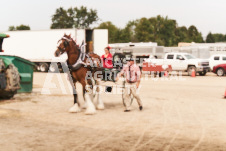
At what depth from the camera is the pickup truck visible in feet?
99.8

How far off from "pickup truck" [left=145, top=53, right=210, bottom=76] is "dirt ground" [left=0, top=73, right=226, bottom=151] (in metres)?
16.6

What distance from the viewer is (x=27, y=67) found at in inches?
637

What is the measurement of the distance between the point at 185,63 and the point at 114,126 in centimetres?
2284

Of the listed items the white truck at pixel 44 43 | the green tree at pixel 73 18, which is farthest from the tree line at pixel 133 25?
the white truck at pixel 44 43

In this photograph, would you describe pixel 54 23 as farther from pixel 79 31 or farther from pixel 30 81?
pixel 30 81

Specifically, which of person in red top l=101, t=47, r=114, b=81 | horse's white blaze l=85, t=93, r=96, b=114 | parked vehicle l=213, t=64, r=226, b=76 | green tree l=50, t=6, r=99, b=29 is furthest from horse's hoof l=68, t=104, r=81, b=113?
green tree l=50, t=6, r=99, b=29

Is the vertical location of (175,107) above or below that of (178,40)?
below

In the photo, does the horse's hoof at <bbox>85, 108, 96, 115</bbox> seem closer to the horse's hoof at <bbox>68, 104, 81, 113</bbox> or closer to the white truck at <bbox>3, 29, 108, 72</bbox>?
the horse's hoof at <bbox>68, 104, 81, 113</bbox>

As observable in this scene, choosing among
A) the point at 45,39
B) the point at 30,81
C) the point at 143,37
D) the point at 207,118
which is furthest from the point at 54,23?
the point at 207,118

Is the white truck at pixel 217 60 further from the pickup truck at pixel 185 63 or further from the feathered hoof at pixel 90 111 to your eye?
the feathered hoof at pixel 90 111

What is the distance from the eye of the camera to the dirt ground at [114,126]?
23.4 ft

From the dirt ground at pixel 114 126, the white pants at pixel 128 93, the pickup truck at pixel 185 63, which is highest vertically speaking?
the pickup truck at pixel 185 63

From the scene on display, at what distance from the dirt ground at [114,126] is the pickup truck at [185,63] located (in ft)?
54.4

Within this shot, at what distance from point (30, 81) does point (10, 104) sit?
3.50 meters
